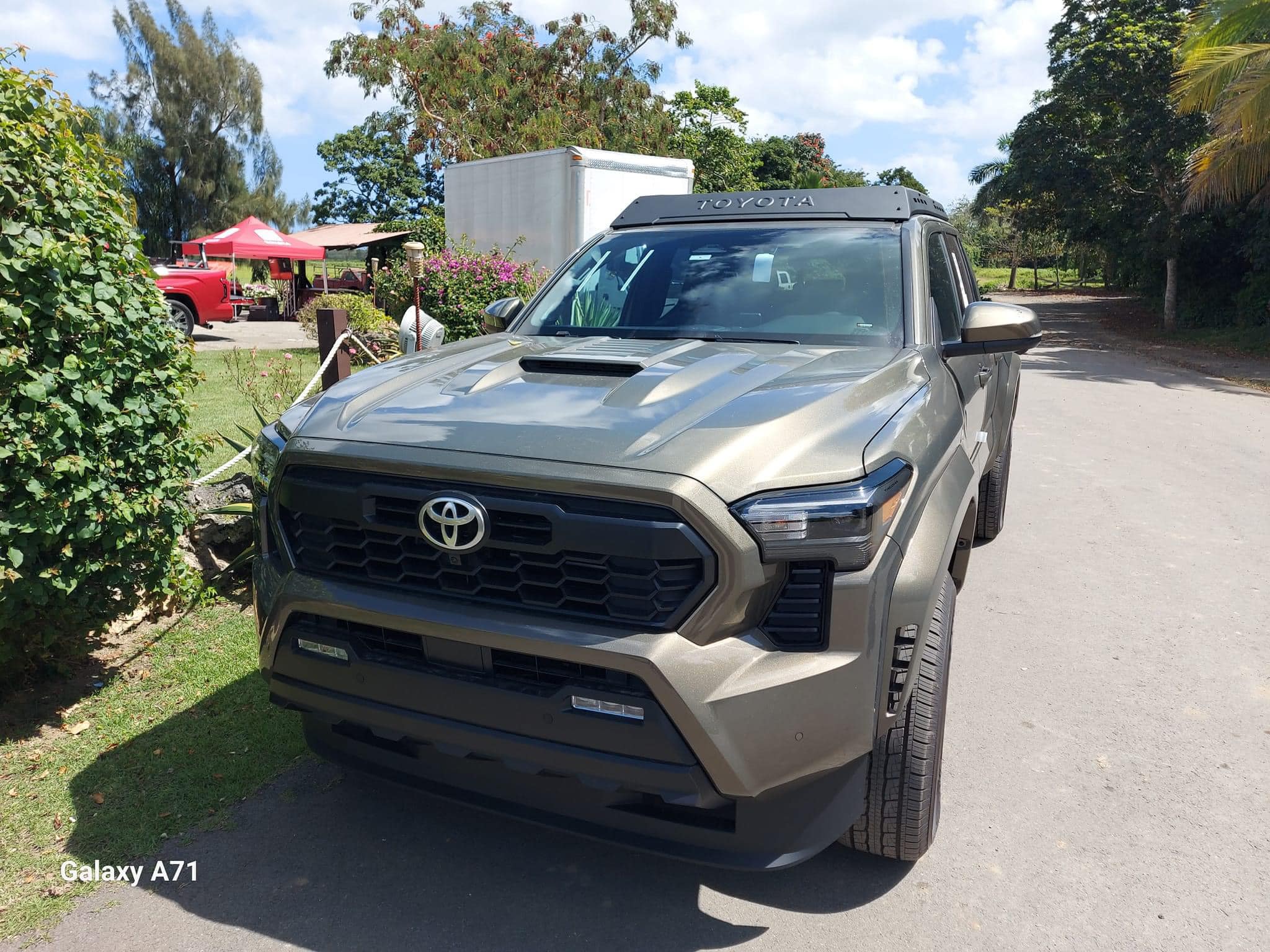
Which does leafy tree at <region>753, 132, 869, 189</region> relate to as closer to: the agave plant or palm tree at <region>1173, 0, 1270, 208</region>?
palm tree at <region>1173, 0, 1270, 208</region>

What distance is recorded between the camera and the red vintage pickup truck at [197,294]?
50.8 ft

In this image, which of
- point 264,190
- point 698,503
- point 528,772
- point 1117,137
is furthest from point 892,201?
point 264,190

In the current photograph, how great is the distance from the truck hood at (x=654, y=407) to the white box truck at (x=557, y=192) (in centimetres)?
855

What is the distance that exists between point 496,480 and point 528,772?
72 cm

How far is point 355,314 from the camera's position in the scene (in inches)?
556

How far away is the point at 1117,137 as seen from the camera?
22.4 m

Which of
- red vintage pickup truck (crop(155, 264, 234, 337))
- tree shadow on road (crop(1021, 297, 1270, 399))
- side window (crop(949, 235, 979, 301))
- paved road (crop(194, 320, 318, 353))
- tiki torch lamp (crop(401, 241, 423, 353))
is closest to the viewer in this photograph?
side window (crop(949, 235, 979, 301))

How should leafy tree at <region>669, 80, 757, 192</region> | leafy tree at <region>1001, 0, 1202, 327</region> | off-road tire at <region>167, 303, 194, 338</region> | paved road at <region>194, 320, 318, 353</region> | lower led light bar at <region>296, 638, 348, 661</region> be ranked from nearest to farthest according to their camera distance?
lower led light bar at <region>296, 638, 348, 661</region>
off-road tire at <region>167, 303, 194, 338</region>
paved road at <region>194, 320, 318, 353</region>
leafy tree at <region>1001, 0, 1202, 327</region>
leafy tree at <region>669, 80, 757, 192</region>

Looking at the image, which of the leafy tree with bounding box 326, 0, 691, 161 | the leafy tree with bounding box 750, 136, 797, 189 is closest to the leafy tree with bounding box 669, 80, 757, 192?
the leafy tree with bounding box 326, 0, 691, 161

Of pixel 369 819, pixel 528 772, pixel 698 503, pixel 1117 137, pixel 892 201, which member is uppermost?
pixel 1117 137

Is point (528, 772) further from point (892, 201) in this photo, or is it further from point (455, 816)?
point (892, 201)

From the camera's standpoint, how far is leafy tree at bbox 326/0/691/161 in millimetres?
23906

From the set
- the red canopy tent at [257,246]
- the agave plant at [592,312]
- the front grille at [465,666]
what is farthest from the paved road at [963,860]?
the red canopy tent at [257,246]

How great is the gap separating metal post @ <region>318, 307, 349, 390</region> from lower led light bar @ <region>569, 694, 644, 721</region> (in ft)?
13.4
